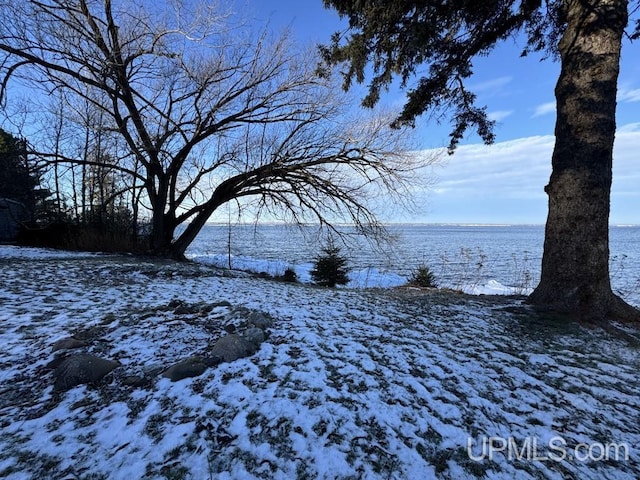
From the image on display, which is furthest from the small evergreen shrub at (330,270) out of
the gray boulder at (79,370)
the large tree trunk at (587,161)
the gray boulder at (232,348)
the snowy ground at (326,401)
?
the gray boulder at (79,370)

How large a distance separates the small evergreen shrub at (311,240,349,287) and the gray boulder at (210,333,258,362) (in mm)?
6446

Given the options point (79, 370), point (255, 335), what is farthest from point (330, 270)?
point (79, 370)

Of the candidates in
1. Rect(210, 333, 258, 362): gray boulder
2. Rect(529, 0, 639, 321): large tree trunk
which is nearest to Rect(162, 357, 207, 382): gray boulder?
Rect(210, 333, 258, 362): gray boulder

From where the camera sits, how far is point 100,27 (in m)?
7.76

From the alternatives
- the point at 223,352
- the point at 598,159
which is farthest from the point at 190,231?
the point at 598,159

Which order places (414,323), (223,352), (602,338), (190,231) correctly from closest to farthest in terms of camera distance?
1. (223,352)
2. (602,338)
3. (414,323)
4. (190,231)

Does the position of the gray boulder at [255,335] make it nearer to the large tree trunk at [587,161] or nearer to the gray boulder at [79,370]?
the gray boulder at [79,370]

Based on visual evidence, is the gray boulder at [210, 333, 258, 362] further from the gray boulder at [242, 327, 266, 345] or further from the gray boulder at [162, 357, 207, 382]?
the gray boulder at [162, 357, 207, 382]

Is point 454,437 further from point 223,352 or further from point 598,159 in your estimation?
point 598,159

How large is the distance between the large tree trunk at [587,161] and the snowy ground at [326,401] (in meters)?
0.57

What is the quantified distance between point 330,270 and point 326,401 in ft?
23.5

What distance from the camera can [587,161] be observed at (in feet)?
13.0

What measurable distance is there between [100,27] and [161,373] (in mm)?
9149

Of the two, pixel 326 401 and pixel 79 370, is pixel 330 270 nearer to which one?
pixel 326 401
